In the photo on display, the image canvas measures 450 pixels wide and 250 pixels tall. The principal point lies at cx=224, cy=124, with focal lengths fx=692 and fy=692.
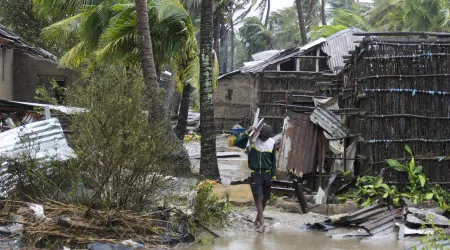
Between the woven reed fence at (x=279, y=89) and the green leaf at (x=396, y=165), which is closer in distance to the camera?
the green leaf at (x=396, y=165)

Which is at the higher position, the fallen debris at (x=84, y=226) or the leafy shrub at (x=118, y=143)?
the leafy shrub at (x=118, y=143)

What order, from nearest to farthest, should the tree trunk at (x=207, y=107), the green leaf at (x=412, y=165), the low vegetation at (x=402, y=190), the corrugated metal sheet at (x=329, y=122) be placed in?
1. the low vegetation at (x=402, y=190)
2. the green leaf at (x=412, y=165)
3. the corrugated metal sheet at (x=329, y=122)
4. the tree trunk at (x=207, y=107)

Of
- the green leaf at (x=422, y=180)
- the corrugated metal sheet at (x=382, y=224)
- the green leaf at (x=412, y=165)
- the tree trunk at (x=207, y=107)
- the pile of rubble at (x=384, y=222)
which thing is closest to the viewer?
the pile of rubble at (x=384, y=222)

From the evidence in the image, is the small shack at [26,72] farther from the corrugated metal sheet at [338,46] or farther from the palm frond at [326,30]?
the palm frond at [326,30]

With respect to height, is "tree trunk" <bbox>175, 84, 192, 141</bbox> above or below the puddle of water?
above

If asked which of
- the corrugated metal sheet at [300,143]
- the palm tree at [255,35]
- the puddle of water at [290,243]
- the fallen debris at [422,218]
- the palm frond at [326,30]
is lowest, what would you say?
the puddle of water at [290,243]

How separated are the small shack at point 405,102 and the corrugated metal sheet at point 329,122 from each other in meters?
0.44

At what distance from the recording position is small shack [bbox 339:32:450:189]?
1223 centimetres

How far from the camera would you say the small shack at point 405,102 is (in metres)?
12.2

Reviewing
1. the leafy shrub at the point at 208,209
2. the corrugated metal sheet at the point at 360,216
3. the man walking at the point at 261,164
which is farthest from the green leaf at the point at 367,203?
the leafy shrub at the point at 208,209

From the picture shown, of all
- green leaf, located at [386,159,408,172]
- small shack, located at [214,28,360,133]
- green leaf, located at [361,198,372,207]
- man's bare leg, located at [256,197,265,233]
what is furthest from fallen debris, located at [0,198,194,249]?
small shack, located at [214,28,360,133]

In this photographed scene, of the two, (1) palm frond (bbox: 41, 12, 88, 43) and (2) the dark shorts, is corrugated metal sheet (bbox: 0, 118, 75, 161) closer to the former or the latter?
(2) the dark shorts

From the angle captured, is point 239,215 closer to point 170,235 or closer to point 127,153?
point 170,235

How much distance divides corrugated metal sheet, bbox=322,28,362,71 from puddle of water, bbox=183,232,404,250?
659 inches
